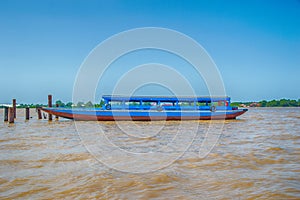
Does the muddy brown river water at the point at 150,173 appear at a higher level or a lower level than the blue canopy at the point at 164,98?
lower

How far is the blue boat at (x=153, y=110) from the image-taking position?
2289 centimetres

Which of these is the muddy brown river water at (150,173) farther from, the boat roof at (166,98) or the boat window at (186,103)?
the boat window at (186,103)

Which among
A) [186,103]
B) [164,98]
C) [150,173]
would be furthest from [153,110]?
[150,173]

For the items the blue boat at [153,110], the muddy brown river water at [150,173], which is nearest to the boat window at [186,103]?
the blue boat at [153,110]

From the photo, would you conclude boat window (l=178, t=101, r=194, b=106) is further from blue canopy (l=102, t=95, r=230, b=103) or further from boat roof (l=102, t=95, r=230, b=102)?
boat roof (l=102, t=95, r=230, b=102)

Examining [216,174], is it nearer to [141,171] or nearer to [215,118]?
[141,171]

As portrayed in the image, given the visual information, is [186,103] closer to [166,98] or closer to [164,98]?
[166,98]

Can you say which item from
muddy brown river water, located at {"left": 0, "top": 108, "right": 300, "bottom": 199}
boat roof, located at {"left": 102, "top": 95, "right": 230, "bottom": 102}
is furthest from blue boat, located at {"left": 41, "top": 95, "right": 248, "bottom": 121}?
muddy brown river water, located at {"left": 0, "top": 108, "right": 300, "bottom": 199}

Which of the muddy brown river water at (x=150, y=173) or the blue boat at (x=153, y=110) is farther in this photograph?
the blue boat at (x=153, y=110)

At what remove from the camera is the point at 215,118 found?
83.0 feet

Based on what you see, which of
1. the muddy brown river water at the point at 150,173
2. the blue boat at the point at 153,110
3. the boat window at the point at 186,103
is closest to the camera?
the muddy brown river water at the point at 150,173

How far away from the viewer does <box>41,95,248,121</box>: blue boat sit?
22891mm

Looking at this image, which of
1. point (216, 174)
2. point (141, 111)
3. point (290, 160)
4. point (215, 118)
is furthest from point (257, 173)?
point (215, 118)

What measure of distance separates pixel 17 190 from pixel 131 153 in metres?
4.09
